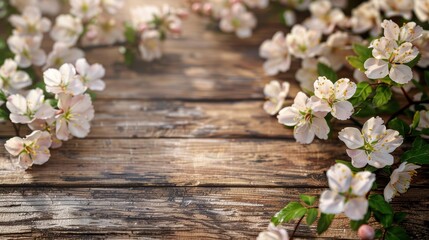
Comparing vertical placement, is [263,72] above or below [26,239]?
above

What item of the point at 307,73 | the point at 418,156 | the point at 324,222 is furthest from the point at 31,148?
the point at 418,156

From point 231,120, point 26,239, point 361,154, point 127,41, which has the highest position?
point 127,41

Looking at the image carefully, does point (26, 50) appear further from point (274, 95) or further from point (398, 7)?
point (398, 7)

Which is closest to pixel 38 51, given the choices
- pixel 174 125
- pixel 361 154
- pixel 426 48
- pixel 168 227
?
pixel 174 125

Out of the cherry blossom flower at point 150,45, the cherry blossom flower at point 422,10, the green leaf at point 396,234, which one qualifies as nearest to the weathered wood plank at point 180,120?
the cherry blossom flower at point 150,45

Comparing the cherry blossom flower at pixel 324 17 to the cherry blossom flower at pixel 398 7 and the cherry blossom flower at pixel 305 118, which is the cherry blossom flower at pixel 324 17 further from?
the cherry blossom flower at pixel 305 118

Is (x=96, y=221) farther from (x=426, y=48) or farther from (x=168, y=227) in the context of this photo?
(x=426, y=48)

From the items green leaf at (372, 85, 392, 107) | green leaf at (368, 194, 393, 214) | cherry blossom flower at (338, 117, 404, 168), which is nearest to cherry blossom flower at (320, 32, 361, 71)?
green leaf at (372, 85, 392, 107)

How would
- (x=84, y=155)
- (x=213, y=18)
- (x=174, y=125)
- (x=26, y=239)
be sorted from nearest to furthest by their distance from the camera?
1. (x=26, y=239)
2. (x=84, y=155)
3. (x=174, y=125)
4. (x=213, y=18)
